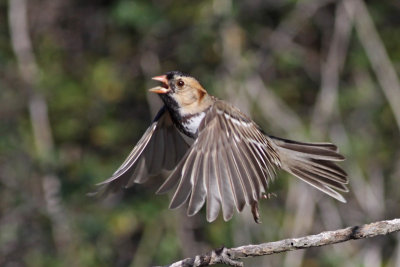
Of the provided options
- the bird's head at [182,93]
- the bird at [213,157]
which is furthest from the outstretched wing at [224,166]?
the bird's head at [182,93]

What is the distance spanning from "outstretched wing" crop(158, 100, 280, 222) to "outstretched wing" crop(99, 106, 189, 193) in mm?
421

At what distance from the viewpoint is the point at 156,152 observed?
4785 millimetres

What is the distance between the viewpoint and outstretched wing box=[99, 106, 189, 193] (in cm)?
465

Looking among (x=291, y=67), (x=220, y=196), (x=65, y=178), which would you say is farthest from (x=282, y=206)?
(x=220, y=196)

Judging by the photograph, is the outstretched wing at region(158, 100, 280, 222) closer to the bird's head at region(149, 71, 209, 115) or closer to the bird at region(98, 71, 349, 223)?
the bird at region(98, 71, 349, 223)

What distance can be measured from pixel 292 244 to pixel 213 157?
30.7 inches

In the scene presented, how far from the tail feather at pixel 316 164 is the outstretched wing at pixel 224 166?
5.6 inches

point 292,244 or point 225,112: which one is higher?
point 225,112

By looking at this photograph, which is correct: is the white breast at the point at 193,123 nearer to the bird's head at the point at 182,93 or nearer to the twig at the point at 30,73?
the bird's head at the point at 182,93

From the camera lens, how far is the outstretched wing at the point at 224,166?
11.8 ft

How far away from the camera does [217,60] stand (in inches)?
276

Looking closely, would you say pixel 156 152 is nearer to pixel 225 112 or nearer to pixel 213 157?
pixel 225 112

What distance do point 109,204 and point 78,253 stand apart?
67 cm

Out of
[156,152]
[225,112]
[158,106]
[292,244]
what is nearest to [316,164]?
[225,112]
